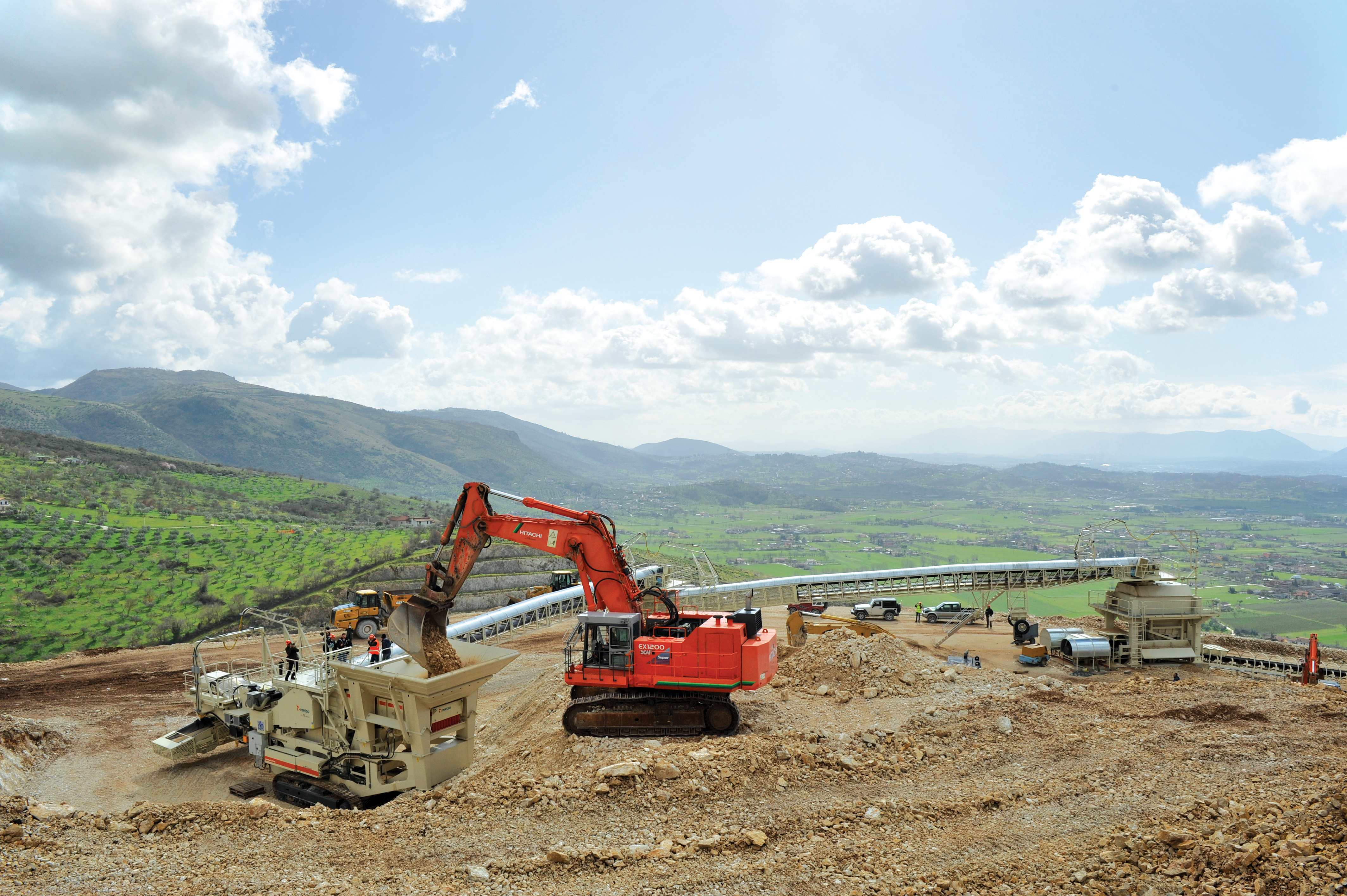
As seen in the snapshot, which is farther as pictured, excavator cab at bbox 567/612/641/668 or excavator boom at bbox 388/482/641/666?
excavator boom at bbox 388/482/641/666

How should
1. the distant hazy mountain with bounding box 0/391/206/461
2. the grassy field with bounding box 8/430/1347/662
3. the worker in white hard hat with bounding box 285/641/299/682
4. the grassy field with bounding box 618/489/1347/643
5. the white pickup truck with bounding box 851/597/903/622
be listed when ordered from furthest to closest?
1. the distant hazy mountain with bounding box 0/391/206/461
2. the grassy field with bounding box 618/489/1347/643
3. the grassy field with bounding box 8/430/1347/662
4. the white pickup truck with bounding box 851/597/903/622
5. the worker in white hard hat with bounding box 285/641/299/682

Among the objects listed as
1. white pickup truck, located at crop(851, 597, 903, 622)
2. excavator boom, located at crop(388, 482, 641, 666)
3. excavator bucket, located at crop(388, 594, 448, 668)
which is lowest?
white pickup truck, located at crop(851, 597, 903, 622)

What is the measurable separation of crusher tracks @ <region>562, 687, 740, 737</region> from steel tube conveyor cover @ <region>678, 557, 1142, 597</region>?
1391cm

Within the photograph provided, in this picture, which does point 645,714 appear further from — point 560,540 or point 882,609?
point 882,609

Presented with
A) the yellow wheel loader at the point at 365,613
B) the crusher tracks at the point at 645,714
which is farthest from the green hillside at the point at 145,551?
the crusher tracks at the point at 645,714

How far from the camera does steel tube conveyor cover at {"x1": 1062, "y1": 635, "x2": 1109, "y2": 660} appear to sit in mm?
22875

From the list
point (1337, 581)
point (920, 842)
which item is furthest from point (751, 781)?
point (1337, 581)

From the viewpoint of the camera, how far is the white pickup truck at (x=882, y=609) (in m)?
35.3

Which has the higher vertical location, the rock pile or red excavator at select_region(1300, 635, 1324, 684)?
the rock pile

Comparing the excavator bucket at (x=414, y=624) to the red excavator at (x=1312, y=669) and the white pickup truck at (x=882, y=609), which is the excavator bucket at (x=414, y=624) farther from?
the white pickup truck at (x=882, y=609)

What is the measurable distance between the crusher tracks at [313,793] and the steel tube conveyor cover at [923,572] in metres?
16.8

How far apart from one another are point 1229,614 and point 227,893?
61432mm

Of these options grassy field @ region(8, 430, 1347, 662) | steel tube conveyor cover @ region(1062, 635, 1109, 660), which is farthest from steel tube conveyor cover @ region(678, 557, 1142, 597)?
steel tube conveyor cover @ region(1062, 635, 1109, 660)

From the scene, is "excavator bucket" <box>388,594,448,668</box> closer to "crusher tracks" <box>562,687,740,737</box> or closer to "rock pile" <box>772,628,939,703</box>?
"crusher tracks" <box>562,687,740,737</box>
